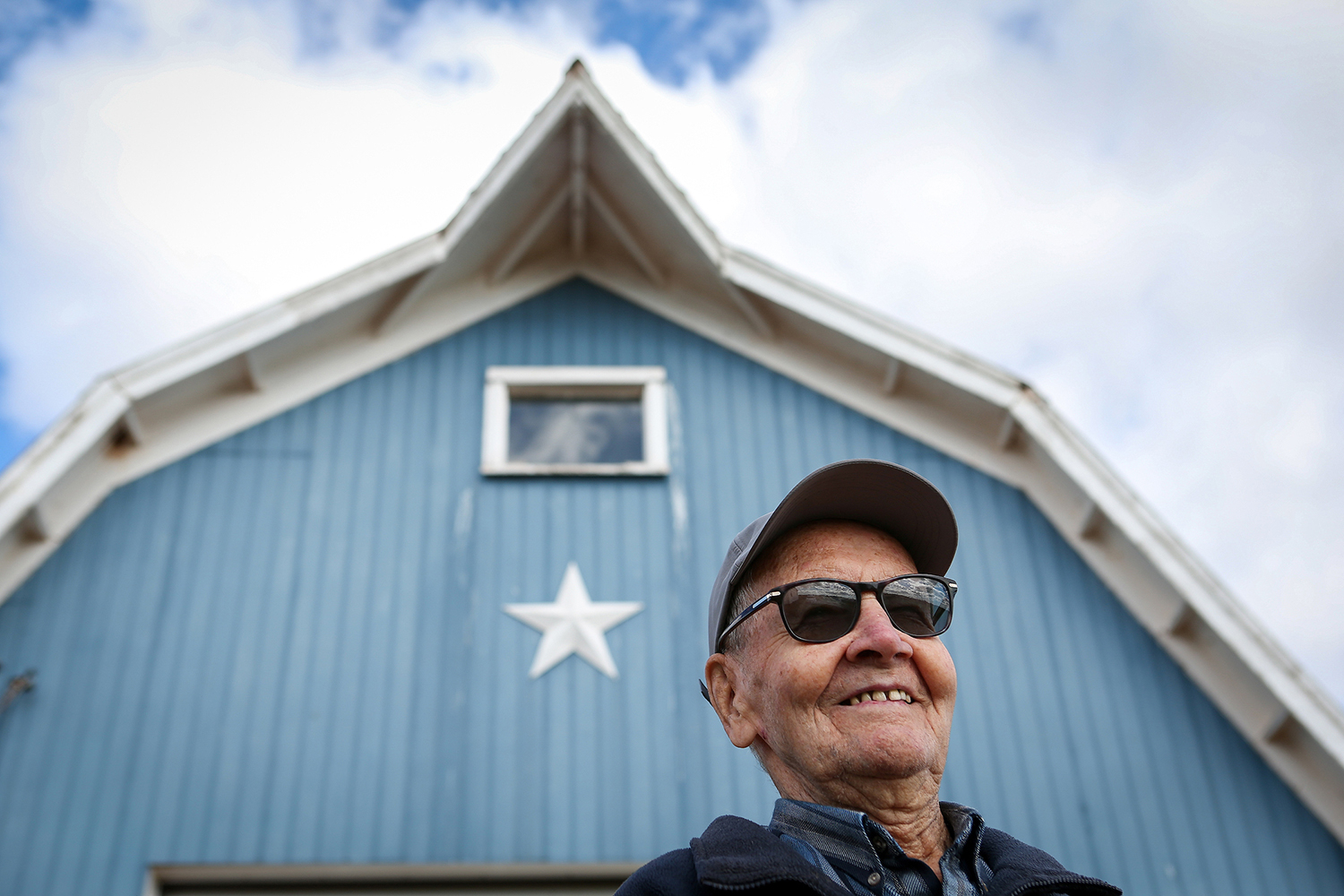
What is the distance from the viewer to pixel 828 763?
1936 mm

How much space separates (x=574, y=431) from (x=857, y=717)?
4.71 meters

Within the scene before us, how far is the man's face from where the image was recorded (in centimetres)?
192

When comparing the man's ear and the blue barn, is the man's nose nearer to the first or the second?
the man's ear

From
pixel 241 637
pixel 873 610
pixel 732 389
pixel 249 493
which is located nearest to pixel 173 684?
pixel 241 637

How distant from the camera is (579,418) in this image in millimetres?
6555

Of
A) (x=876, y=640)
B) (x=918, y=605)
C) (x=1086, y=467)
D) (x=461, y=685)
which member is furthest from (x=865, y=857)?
(x=1086, y=467)

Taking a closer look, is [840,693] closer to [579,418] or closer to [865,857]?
[865,857]

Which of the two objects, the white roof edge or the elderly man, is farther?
the white roof edge

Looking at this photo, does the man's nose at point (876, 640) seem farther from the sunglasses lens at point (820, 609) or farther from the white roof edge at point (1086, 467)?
the white roof edge at point (1086, 467)

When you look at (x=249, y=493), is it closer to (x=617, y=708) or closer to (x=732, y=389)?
(x=617, y=708)

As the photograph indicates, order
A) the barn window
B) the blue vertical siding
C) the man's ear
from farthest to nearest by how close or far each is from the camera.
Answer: the barn window < the blue vertical siding < the man's ear

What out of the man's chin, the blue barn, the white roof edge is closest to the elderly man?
the man's chin

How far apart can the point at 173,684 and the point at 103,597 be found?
0.69m

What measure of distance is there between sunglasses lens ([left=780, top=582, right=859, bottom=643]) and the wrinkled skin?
24 mm
